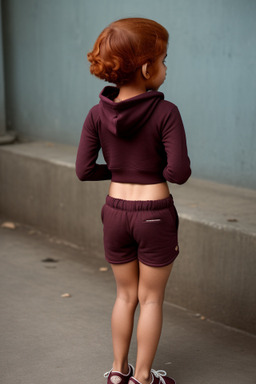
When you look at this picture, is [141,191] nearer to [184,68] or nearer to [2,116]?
[184,68]

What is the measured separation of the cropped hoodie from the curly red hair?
139 millimetres

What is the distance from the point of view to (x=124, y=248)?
320cm

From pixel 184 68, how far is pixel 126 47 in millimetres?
2644

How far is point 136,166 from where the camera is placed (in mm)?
3072

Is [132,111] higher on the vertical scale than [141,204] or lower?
higher

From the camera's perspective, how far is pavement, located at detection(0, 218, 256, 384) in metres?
3.67

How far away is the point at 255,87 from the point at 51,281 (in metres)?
2.10

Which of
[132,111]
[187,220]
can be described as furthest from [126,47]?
[187,220]

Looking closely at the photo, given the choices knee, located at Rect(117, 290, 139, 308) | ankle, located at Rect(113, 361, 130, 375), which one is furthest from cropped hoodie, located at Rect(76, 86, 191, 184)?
ankle, located at Rect(113, 361, 130, 375)

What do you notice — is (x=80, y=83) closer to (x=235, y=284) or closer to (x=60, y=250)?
(x=60, y=250)

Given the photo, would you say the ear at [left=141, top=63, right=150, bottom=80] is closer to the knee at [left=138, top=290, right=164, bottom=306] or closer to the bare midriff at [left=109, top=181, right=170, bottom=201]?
the bare midriff at [left=109, top=181, right=170, bottom=201]

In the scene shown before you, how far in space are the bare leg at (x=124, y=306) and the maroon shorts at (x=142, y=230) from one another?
8 centimetres

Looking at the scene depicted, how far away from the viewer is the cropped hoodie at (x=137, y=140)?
9.68ft

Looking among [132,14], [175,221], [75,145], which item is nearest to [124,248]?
[175,221]
